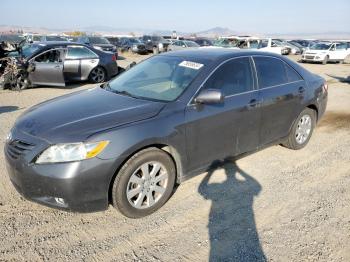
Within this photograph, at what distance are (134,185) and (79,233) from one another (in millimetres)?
678

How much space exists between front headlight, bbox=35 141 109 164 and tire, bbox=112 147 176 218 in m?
0.35

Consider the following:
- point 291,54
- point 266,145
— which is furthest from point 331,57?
point 266,145

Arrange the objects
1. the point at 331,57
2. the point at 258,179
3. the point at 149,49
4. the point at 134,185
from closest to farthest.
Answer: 1. the point at 134,185
2. the point at 258,179
3. the point at 331,57
4. the point at 149,49

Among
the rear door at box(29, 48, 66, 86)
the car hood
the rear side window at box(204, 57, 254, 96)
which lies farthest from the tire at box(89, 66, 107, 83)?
the rear side window at box(204, 57, 254, 96)

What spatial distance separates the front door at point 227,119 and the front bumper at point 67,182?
1027 millimetres

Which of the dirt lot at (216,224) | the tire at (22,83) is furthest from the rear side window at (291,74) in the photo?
the tire at (22,83)

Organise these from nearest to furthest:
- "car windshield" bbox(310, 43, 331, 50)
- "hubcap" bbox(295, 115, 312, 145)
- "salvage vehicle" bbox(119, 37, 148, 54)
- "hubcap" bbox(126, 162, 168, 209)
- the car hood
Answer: the car hood < "hubcap" bbox(126, 162, 168, 209) < "hubcap" bbox(295, 115, 312, 145) < "car windshield" bbox(310, 43, 331, 50) < "salvage vehicle" bbox(119, 37, 148, 54)

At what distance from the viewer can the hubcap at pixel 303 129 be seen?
5.12 m

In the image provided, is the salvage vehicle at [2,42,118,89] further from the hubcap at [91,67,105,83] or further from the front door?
the front door

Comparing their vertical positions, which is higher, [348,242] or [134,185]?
[134,185]

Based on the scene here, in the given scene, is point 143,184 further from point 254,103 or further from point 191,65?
point 254,103

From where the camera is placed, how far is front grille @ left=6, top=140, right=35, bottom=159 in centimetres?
303

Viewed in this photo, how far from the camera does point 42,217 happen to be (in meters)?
3.35

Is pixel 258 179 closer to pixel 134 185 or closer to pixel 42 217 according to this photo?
pixel 134 185
